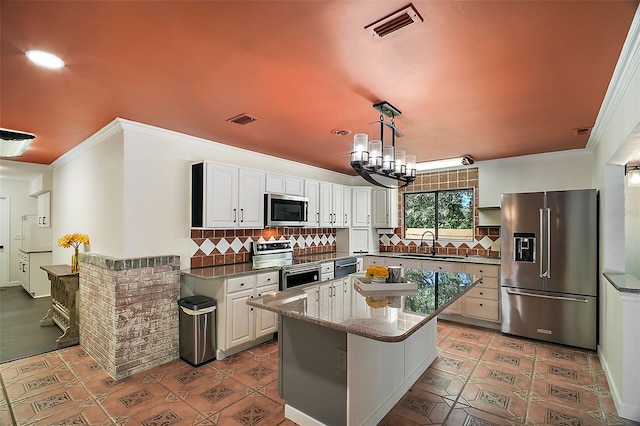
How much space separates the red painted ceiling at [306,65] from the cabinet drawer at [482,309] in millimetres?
2438

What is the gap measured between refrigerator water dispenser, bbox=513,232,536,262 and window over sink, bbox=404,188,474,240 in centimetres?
115

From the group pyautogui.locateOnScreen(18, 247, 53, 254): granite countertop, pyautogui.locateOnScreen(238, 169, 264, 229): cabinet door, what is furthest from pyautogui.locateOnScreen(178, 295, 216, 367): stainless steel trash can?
pyautogui.locateOnScreen(18, 247, 53, 254): granite countertop

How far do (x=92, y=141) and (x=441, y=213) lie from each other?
5292 mm

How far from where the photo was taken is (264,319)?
12.8ft

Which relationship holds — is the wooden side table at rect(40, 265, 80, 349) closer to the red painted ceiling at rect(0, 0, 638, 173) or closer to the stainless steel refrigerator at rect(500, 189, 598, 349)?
the red painted ceiling at rect(0, 0, 638, 173)

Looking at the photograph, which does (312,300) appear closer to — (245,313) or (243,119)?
(245,313)

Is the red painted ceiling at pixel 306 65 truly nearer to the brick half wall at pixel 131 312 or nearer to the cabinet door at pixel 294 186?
the cabinet door at pixel 294 186

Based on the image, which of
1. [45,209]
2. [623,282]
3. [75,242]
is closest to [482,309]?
[623,282]

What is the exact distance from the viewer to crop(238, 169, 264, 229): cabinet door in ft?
13.2

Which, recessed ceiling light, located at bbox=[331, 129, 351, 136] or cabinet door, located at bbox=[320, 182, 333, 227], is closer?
recessed ceiling light, located at bbox=[331, 129, 351, 136]

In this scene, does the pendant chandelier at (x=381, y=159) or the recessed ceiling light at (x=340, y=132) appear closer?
the pendant chandelier at (x=381, y=159)

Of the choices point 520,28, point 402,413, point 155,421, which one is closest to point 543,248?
point 402,413

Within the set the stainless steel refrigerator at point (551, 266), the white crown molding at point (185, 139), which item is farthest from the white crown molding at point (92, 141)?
the stainless steel refrigerator at point (551, 266)

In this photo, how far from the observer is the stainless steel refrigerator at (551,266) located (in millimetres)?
3775
